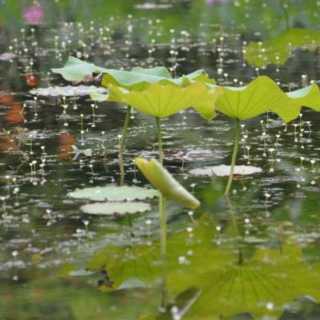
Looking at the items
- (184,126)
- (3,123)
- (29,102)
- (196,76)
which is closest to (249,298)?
(196,76)

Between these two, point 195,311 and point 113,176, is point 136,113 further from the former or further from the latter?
point 195,311

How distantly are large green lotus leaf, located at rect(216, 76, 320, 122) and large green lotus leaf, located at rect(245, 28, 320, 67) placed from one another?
5296 mm

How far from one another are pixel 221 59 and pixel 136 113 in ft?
9.04

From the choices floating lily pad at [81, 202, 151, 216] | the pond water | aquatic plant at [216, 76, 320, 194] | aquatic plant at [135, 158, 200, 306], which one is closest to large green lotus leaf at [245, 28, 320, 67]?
the pond water

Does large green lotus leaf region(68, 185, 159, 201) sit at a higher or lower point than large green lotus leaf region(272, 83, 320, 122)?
lower

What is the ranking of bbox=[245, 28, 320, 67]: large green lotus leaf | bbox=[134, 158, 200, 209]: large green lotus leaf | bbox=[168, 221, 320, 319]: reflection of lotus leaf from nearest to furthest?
1. bbox=[168, 221, 320, 319]: reflection of lotus leaf
2. bbox=[134, 158, 200, 209]: large green lotus leaf
3. bbox=[245, 28, 320, 67]: large green lotus leaf

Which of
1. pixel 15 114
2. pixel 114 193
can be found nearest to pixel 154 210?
pixel 114 193

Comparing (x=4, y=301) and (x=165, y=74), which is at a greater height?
(x=165, y=74)

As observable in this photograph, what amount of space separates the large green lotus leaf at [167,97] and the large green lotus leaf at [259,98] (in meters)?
0.20

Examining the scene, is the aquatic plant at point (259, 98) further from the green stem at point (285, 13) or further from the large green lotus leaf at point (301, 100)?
the green stem at point (285, 13)

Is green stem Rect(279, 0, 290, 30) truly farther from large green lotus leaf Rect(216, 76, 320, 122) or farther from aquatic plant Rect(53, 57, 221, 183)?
large green lotus leaf Rect(216, 76, 320, 122)

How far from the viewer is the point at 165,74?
267 inches

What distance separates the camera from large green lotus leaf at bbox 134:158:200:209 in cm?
478

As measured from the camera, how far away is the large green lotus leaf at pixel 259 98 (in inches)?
232
